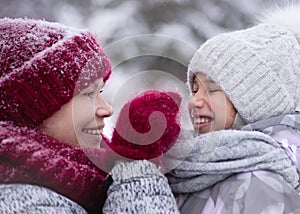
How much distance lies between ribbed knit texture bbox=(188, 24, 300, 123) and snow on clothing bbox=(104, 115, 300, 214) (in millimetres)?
138

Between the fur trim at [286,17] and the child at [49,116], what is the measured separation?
0.49 meters

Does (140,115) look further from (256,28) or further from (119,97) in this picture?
(256,28)

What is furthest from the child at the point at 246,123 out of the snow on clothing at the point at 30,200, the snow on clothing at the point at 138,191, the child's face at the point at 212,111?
the snow on clothing at the point at 30,200

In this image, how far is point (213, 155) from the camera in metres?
1.15

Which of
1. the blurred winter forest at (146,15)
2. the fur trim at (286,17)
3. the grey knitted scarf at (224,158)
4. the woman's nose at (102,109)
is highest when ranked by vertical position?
the fur trim at (286,17)

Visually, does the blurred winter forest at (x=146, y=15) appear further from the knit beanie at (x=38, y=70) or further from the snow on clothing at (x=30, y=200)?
the snow on clothing at (x=30, y=200)

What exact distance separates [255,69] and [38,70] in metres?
0.49

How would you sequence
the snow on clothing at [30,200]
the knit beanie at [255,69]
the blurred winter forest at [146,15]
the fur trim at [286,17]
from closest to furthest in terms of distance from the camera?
the snow on clothing at [30,200], the knit beanie at [255,69], the fur trim at [286,17], the blurred winter forest at [146,15]

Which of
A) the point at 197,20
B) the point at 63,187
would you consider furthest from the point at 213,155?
the point at 197,20

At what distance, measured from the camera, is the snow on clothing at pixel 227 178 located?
1050 millimetres

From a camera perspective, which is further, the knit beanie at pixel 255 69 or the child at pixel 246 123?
the knit beanie at pixel 255 69

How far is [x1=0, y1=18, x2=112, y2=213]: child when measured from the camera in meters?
1.03

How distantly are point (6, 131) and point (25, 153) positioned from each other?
0.06 metres

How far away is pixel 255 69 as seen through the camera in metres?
1.30
